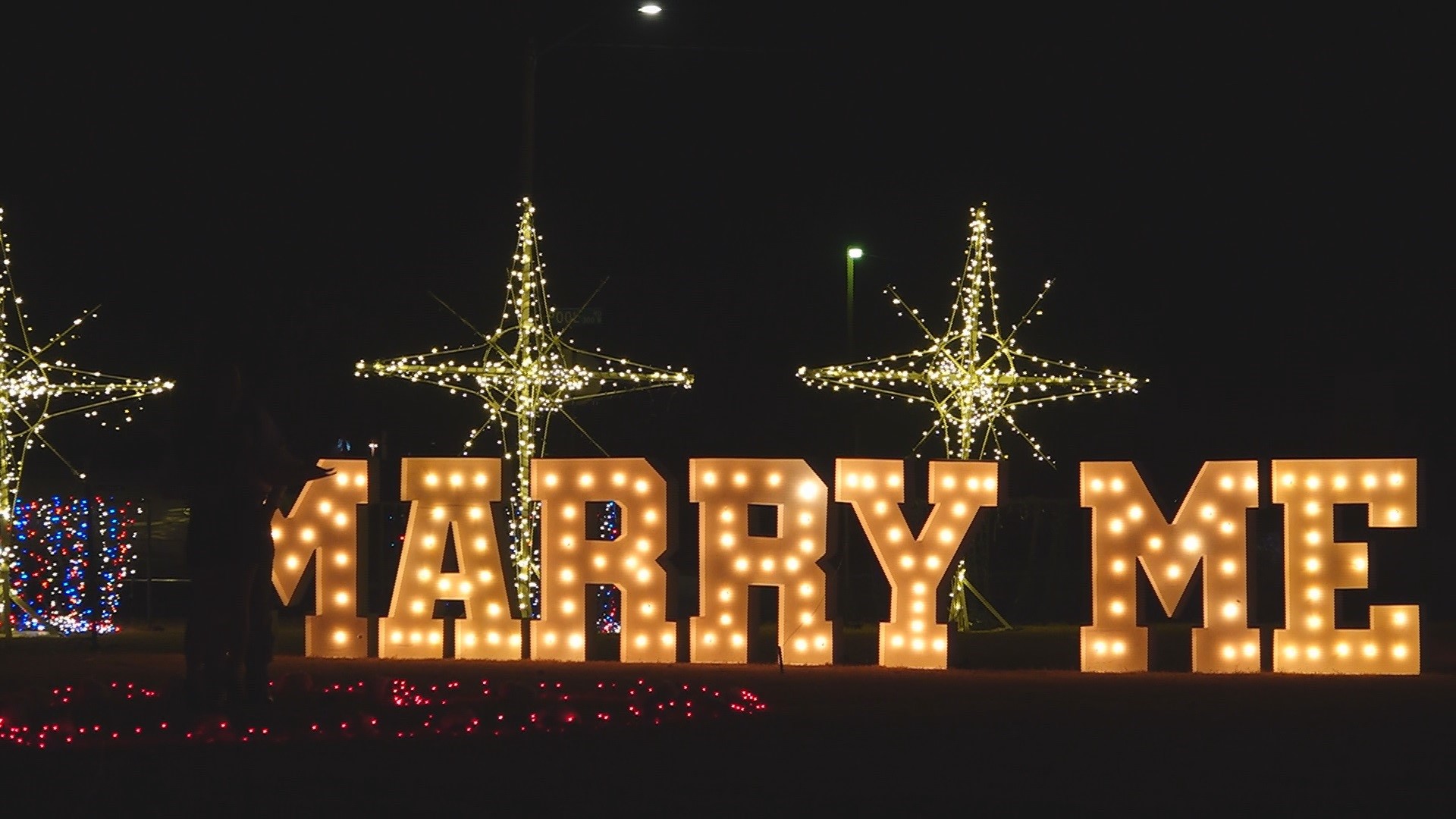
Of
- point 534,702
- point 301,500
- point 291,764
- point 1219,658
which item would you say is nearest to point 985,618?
point 1219,658

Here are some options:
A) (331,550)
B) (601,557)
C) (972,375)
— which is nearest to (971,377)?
(972,375)

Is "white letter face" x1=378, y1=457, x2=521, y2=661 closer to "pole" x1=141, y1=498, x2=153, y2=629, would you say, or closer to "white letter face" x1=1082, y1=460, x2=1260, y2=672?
"pole" x1=141, y1=498, x2=153, y2=629

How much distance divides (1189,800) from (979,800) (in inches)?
38.6

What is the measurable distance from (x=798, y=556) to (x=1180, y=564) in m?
3.18

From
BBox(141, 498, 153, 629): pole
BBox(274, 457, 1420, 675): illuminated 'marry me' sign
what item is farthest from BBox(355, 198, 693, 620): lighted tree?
BBox(141, 498, 153, 629): pole

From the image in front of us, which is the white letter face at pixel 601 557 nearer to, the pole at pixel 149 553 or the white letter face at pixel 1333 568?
the white letter face at pixel 1333 568

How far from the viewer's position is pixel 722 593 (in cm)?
1742

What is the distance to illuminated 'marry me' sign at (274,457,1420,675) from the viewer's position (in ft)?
54.7

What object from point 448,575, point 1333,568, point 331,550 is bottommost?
point 448,575

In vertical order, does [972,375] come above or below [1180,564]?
above

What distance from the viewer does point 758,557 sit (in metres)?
17.4

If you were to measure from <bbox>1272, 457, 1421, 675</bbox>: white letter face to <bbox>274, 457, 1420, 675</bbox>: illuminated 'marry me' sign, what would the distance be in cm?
1

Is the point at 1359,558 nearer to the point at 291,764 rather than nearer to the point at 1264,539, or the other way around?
the point at 291,764

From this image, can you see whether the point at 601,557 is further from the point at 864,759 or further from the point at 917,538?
the point at 864,759
